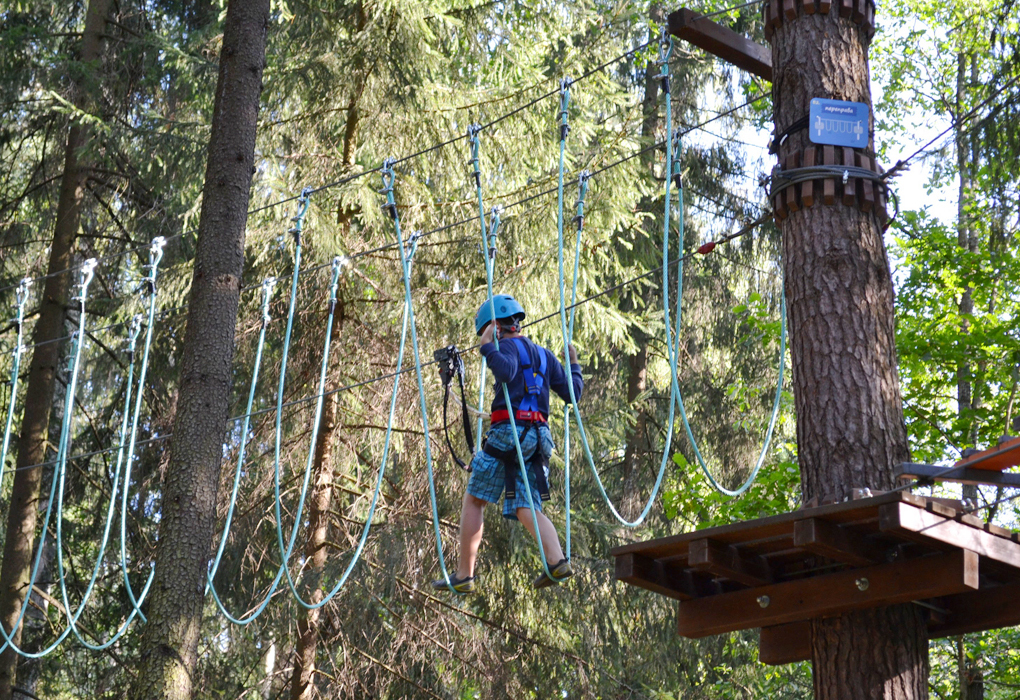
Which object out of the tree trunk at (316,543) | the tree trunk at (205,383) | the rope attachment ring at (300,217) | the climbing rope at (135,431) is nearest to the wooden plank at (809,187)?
the rope attachment ring at (300,217)

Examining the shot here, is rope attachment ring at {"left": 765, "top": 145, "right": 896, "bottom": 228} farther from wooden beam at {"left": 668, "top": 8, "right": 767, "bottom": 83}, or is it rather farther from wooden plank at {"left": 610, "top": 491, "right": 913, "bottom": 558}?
wooden plank at {"left": 610, "top": 491, "right": 913, "bottom": 558}

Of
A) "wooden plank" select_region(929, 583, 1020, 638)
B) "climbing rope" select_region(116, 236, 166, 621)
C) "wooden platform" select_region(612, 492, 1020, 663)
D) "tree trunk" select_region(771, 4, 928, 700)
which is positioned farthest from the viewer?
"climbing rope" select_region(116, 236, 166, 621)

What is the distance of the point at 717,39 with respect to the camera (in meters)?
5.45

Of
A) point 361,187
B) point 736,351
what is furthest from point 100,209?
point 736,351

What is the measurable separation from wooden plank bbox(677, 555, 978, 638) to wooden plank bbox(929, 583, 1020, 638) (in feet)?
1.77

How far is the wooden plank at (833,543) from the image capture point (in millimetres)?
3859

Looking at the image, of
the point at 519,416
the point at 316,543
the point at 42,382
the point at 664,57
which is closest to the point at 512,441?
the point at 519,416

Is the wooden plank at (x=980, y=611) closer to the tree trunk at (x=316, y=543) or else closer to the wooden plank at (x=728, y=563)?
the wooden plank at (x=728, y=563)

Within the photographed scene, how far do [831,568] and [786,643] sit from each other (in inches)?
28.8

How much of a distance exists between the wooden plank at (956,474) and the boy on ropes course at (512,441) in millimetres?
1541

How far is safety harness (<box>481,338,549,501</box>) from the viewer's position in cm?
500

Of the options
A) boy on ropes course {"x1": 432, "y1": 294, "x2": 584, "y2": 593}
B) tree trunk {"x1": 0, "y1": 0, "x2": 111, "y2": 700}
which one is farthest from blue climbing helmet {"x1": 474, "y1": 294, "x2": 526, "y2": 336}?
tree trunk {"x1": 0, "y1": 0, "x2": 111, "y2": 700}

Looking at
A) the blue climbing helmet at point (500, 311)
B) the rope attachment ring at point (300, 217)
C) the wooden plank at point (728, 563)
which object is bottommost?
the wooden plank at point (728, 563)

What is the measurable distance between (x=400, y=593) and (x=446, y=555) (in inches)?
19.1
